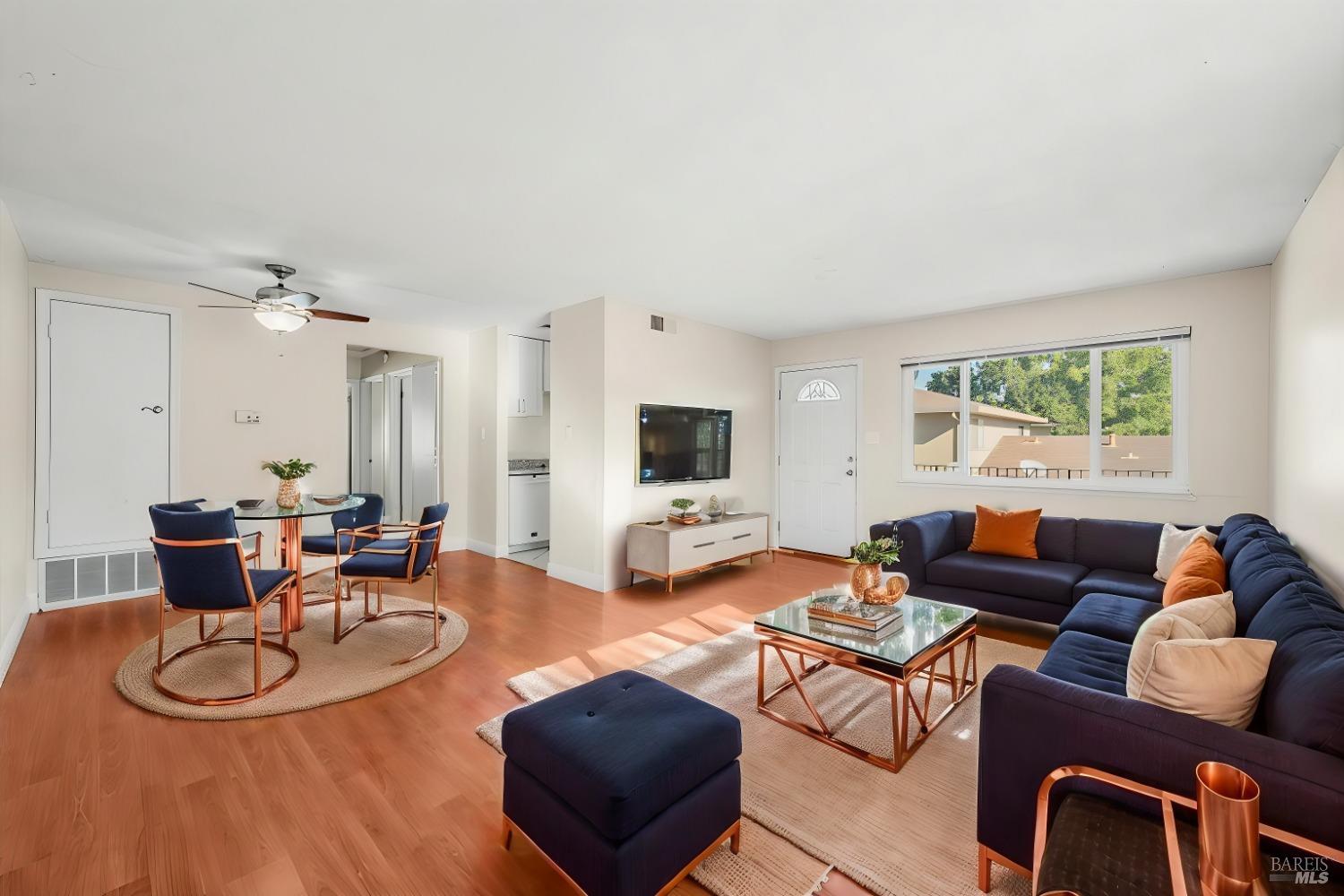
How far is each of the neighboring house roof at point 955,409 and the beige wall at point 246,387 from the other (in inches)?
206

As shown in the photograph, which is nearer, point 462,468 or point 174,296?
point 174,296

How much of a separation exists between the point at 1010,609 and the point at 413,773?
11.7ft

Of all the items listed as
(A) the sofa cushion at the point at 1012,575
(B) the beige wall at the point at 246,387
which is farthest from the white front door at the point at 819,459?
(B) the beige wall at the point at 246,387

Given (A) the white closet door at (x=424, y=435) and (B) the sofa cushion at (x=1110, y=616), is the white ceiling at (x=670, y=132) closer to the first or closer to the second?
(B) the sofa cushion at (x=1110, y=616)

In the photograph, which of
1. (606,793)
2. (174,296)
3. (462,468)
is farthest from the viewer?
(462,468)

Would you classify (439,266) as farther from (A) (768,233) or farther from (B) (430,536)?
(A) (768,233)

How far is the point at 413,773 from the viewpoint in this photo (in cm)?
214

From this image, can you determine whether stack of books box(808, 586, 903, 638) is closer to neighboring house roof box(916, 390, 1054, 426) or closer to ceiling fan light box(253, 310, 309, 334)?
neighboring house roof box(916, 390, 1054, 426)

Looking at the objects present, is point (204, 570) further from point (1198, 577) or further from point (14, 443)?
point (1198, 577)

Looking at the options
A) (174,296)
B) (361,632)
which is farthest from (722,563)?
(174,296)

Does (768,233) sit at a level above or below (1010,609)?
above

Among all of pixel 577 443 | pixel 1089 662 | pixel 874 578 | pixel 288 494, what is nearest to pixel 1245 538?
pixel 1089 662

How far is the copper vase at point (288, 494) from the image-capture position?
12.0 ft

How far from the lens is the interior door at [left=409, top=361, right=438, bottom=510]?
6.17 metres
